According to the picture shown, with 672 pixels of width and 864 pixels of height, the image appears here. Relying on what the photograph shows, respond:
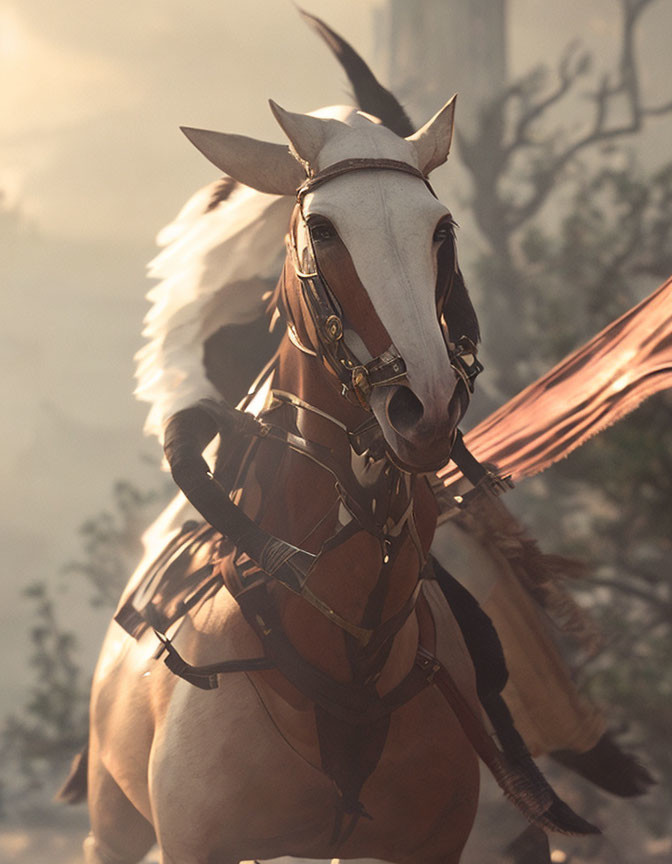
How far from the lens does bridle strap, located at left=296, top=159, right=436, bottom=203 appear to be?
126cm

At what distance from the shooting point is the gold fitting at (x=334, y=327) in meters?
1.19

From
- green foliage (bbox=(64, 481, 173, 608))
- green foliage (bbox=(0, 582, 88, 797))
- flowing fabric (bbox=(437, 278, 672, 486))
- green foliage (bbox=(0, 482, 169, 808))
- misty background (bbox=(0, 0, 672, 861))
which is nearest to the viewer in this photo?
flowing fabric (bbox=(437, 278, 672, 486))

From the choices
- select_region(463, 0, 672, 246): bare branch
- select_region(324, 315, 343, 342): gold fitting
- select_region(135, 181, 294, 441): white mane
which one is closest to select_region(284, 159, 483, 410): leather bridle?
select_region(324, 315, 343, 342): gold fitting

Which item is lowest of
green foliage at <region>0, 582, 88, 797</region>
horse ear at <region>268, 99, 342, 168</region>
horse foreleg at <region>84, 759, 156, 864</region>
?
green foliage at <region>0, 582, 88, 797</region>

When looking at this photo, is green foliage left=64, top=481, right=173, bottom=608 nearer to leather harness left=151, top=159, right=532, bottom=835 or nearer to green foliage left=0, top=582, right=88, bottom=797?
green foliage left=0, top=582, right=88, bottom=797

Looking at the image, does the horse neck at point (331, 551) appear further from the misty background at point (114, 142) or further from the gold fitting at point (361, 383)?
the misty background at point (114, 142)

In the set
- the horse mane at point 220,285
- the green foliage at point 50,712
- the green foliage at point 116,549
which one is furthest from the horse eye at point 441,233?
the green foliage at point 116,549

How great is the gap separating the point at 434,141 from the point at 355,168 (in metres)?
0.20

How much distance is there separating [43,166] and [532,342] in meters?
7.48

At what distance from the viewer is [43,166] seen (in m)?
11.4

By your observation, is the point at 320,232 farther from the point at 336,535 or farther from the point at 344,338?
the point at 336,535

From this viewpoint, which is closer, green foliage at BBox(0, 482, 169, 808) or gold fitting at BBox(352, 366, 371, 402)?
gold fitting at BBox(352, 366, 371, 402)

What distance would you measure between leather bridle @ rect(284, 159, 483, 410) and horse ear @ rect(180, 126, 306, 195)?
0.07m

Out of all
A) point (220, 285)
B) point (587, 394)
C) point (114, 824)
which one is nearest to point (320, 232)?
point (220, 285)
